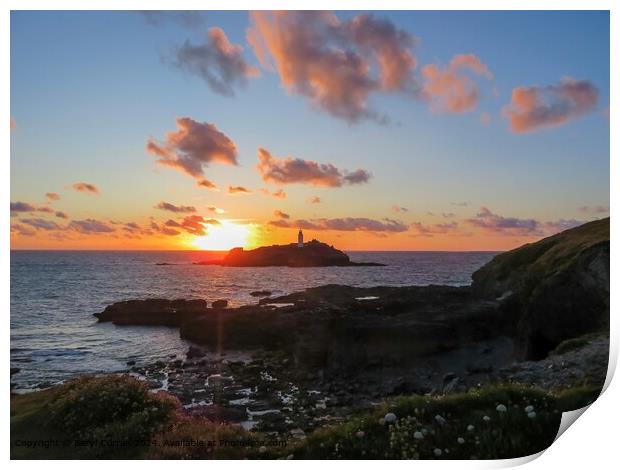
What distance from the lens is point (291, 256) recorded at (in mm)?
117625

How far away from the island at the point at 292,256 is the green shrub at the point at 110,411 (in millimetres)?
85611

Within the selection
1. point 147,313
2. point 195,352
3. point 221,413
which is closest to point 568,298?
point 221,413

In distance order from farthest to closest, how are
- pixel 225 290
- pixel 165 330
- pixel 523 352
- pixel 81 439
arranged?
1. pixel 225 290
2. pixel 165 330
3. pixel 523 352
4. pixel 81 439

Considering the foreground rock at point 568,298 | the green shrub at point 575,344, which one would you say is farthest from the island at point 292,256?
the green shrub at point 575,344

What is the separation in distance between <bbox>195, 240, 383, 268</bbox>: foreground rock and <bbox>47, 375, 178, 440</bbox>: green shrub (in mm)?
94539

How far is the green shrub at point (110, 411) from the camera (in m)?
10.7

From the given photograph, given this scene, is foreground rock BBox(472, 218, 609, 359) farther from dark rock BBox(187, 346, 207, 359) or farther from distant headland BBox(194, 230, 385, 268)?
distant headland BBox(194, 230, 385, 268)

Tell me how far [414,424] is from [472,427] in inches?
42.5

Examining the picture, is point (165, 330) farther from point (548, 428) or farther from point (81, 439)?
point (548, 428)

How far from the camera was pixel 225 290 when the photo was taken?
8181cm
